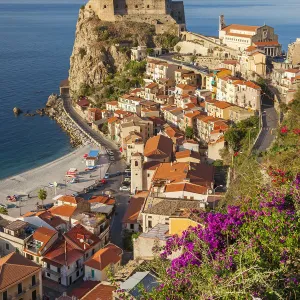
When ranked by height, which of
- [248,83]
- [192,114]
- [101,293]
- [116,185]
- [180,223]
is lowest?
[116,185]

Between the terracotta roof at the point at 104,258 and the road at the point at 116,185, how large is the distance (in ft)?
9.01

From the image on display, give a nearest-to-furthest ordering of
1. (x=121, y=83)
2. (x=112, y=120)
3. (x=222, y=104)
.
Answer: (x=222, y=104) → (x=112, y=120) → (x=121, y=83)

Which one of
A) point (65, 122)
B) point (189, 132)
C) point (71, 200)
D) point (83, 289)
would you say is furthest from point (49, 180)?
point (83, 289)

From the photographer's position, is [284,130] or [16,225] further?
[284,130]

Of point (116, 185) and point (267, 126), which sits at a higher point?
point (267, 126)

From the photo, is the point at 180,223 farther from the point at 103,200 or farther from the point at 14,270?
the point at 103,200

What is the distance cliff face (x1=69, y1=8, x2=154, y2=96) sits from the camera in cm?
4912

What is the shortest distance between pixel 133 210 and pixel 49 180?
361 inches

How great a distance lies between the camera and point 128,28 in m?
51.6

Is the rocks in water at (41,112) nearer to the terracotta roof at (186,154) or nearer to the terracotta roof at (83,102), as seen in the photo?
the terracotta roof at (83,102)

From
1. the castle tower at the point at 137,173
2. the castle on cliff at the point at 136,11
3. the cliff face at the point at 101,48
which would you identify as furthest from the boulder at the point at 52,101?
the castle tower at the point at 137,173

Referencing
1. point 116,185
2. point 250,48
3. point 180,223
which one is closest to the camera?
point 180,223

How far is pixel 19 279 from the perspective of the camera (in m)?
15.5

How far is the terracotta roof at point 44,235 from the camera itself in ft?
62.4
